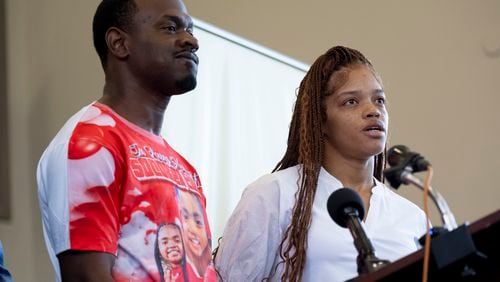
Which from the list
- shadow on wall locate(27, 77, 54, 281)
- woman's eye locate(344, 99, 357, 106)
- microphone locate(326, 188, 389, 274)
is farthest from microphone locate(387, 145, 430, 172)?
shadow on wall locate(27, 77, 54, 281)

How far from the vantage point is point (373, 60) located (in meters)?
4.27

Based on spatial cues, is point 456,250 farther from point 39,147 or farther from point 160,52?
point 39,147

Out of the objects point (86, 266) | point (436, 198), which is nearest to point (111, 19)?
point (86, 266)

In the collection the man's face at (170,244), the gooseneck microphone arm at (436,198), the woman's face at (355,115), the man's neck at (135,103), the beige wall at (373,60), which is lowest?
the man's face at (170,244)

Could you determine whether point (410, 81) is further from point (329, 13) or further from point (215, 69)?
point (215, 69)

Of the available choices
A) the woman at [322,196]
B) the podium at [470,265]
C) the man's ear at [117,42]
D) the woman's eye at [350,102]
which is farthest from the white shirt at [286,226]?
the podium at [470,265]

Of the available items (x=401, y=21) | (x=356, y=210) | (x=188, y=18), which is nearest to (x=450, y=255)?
(x=356, y=210)

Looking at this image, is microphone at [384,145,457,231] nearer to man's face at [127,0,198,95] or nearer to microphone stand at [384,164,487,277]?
microphone stand at [384,164,487,277]

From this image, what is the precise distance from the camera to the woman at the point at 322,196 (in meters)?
2.45

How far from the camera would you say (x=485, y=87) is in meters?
4.07

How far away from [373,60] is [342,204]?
2.66 metres

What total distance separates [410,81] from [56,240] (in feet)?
8.58

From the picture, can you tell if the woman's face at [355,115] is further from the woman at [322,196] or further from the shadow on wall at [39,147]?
the shadow on wall at [39,147]

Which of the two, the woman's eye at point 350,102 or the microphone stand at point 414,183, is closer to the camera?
the microphone stand at point 414,183
